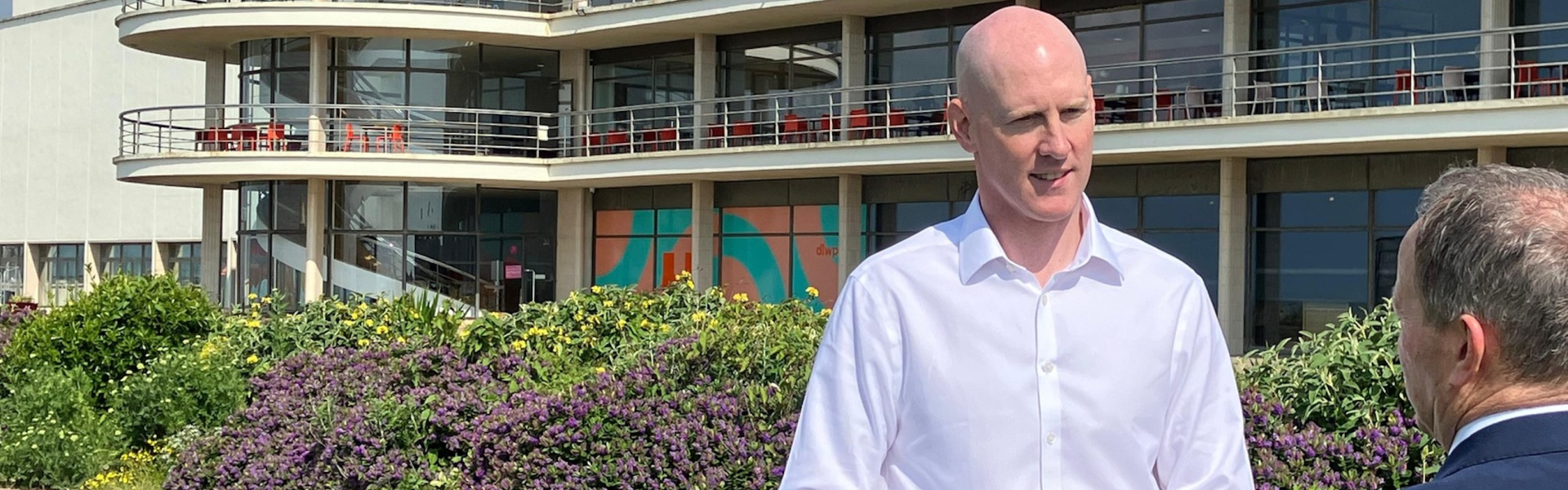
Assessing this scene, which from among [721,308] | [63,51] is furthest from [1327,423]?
[63,51]

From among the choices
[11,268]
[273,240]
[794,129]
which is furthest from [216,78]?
[11,268]

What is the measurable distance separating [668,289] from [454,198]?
712 inches

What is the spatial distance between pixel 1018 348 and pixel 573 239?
27.4 meters

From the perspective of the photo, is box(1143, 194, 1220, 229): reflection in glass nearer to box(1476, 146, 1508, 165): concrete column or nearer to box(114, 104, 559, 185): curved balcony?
box(1476, 146, 1508, 165): concrete column

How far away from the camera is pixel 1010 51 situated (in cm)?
255

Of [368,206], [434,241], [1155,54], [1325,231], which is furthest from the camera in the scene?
[434,241]

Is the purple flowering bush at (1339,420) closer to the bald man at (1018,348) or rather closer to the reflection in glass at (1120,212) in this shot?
the bald man at (1018,348)

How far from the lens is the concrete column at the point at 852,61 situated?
25.0 m

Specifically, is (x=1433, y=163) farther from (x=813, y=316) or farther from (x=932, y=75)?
(x=813, y=316)

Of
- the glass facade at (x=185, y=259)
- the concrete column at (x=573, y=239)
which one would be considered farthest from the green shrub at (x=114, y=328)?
the glass facade at (x=185, y=259)

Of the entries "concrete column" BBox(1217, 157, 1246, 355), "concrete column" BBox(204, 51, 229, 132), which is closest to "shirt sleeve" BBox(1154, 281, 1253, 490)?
"concrete column" BBox(1217, 157, 1246, 355)

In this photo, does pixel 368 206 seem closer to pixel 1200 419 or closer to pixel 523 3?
pixel 523 3

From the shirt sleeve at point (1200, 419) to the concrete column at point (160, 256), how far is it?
132 ft

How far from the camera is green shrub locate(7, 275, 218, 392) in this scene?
1304cm
